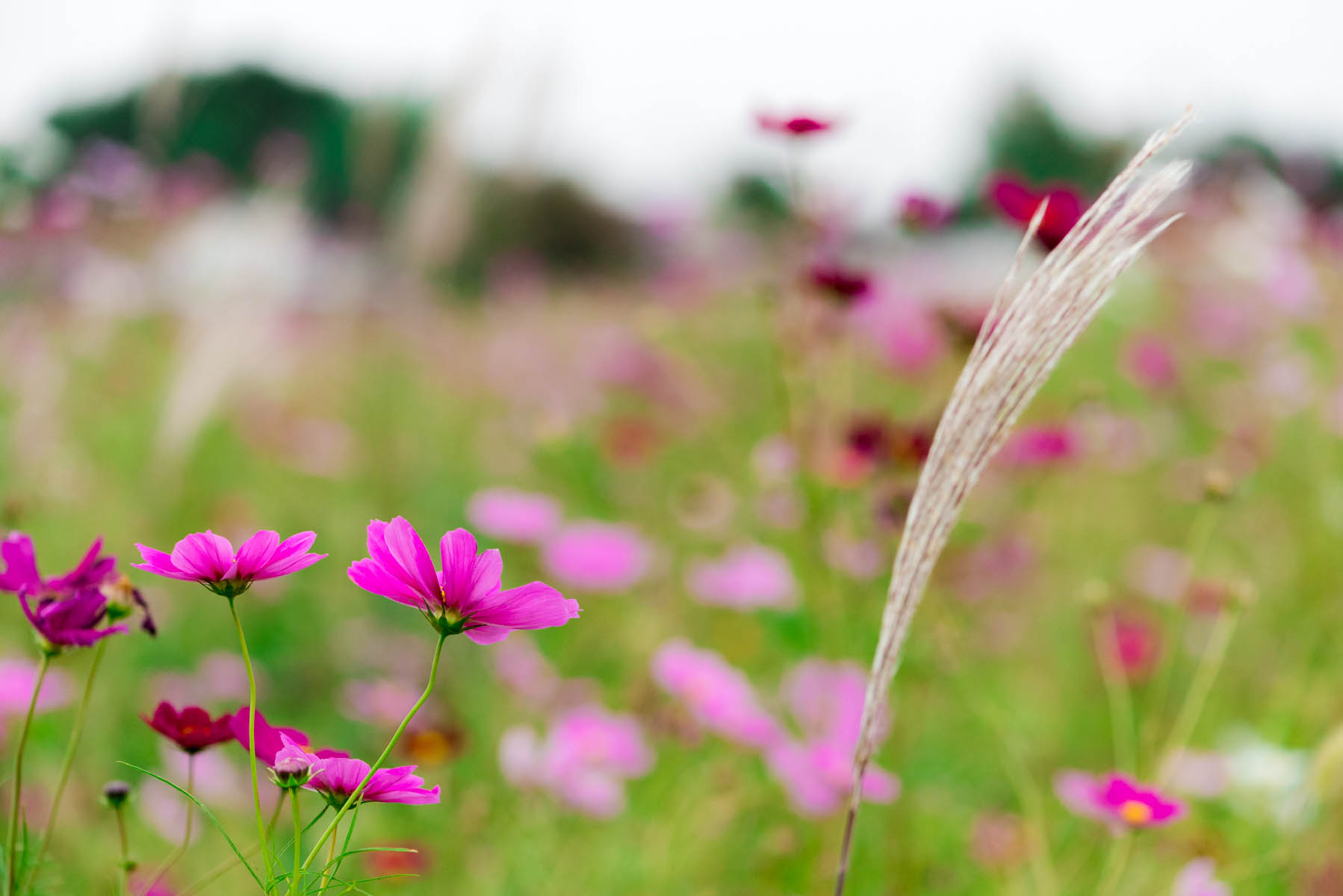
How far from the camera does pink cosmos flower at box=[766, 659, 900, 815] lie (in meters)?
0.89

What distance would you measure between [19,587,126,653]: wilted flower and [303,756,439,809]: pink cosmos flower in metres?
0.10

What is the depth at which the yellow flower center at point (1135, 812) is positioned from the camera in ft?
1.89

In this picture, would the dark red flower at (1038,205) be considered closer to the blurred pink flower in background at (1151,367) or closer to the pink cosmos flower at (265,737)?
the pink cosmos flower at (265,737)

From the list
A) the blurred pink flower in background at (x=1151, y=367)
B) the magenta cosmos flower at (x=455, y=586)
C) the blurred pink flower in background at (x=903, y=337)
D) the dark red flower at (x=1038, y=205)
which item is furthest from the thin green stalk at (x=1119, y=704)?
the blurred pink flower in background at (x=1151, y=367)

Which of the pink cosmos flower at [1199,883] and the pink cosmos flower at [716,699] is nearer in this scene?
the pink cosmos flower at [1199,883]

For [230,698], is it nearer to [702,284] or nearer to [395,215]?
[395,215]

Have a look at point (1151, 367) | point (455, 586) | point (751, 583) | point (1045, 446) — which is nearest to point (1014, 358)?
point (455, 586)

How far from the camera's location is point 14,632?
1.50 meters

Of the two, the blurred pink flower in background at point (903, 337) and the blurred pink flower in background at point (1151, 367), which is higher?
the blurred pink flower in background at point (903, 337)

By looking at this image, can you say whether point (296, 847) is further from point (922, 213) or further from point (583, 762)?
point (922, 213)

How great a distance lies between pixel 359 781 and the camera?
0.34m

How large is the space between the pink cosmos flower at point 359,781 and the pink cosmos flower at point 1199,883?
0.67 meters

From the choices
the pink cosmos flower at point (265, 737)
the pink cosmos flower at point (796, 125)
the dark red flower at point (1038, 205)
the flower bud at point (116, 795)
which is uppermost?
the pink cosmos flower at point (796, 125)

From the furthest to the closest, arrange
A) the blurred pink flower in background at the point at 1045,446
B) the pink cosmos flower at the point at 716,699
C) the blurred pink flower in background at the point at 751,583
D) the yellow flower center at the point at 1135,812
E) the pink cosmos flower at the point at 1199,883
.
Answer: the blurred pink flower in background at the point at 751,583
the blurred pink flower in background at the point at 1045,446
the pink cosmos flower at the point at 716,699
the pink cosmos flower at the point at 1199,883
the yellow flower center at the point at 1135,812
